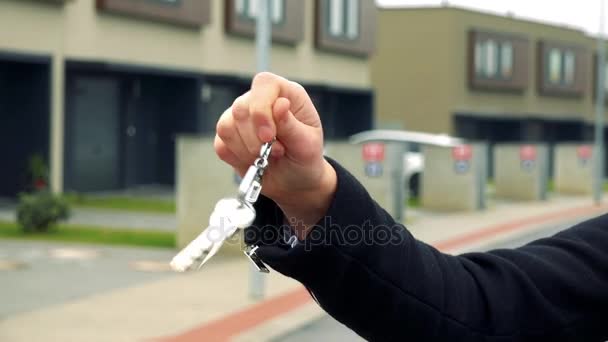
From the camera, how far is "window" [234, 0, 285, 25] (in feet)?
101

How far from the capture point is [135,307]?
36.9 feet

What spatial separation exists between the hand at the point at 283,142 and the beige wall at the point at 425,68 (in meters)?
43.1

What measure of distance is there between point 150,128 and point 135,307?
19.1m

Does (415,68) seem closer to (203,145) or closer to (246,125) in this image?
(203,145)

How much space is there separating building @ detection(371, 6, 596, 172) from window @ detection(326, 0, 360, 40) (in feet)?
26.2

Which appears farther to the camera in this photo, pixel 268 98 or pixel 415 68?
pixel 415 68

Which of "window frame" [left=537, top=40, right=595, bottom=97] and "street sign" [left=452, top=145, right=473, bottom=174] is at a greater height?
"window frame" [left=537, top=40, right=595, bottom=97]

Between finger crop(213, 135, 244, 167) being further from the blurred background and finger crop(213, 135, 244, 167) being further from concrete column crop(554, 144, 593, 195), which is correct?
concrete column crop(554, 144, 593, 195)

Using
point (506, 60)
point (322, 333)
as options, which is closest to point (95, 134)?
point (322, 333)

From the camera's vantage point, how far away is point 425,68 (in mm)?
45375

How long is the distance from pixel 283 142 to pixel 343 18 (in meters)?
35.9

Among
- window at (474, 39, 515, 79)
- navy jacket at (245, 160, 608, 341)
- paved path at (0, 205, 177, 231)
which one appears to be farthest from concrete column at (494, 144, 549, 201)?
navy jacket at (245, 160, 608, 341)

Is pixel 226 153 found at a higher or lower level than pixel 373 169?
higher

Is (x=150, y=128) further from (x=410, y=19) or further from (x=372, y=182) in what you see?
(x=410, y=19)
